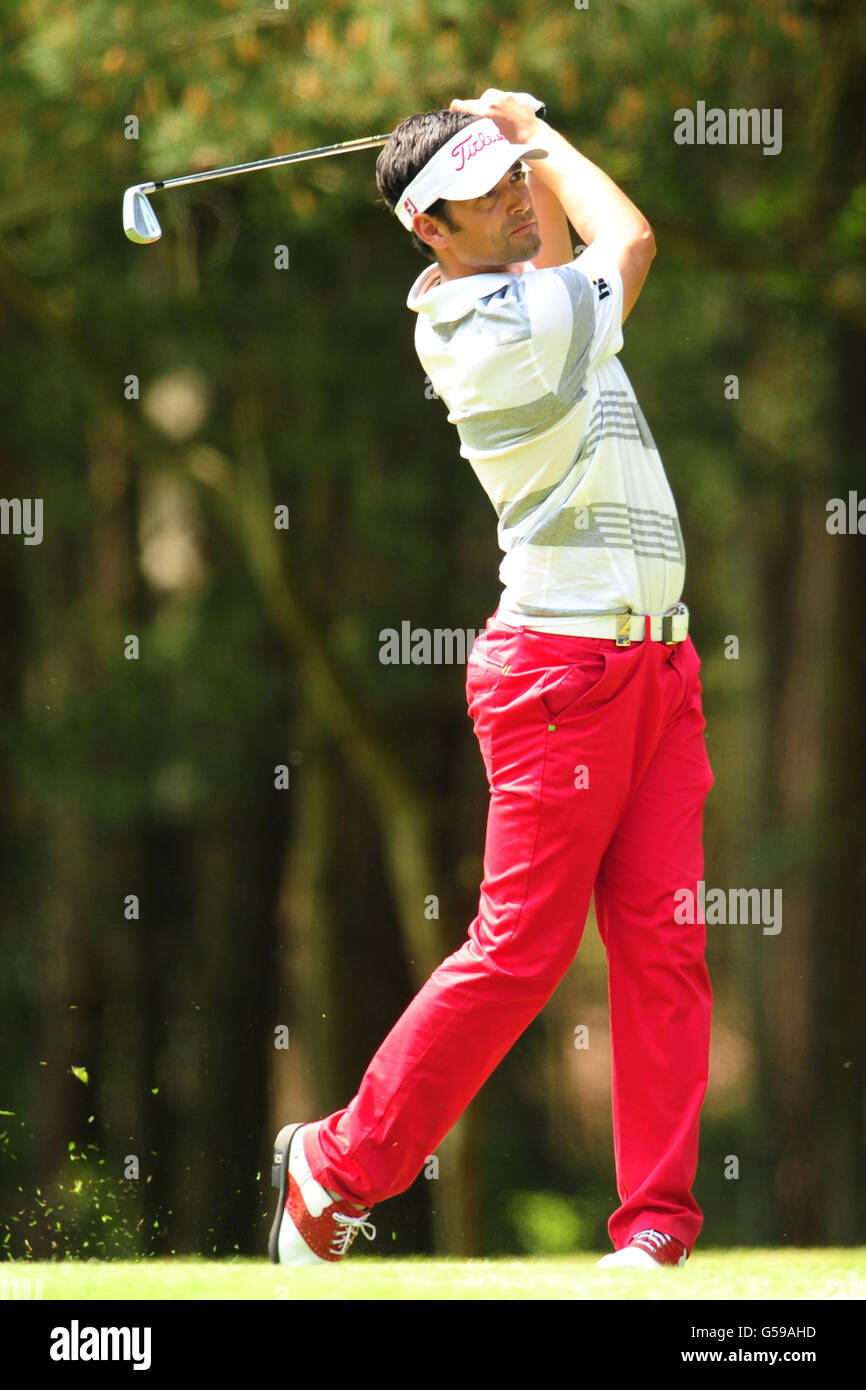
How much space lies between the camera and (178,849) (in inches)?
416

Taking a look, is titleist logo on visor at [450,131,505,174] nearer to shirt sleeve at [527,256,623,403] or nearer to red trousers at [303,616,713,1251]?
shirt sleeve at [527,256,623,403]

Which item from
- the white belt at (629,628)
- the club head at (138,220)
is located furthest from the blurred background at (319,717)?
the white belt at (629,628)

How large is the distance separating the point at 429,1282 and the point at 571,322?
1689 mm

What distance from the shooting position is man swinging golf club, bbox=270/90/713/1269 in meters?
3.15

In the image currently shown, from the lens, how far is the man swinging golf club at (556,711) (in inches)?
124

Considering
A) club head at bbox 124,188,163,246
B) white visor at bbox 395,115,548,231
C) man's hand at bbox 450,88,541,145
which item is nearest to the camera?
white visor at bbox 395,115,548,231

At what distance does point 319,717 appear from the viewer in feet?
31.7

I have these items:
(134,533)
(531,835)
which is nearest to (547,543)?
(531,835)

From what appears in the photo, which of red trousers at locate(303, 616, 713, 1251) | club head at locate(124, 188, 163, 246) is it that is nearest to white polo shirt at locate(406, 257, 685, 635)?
red trousers at locate(303, 616, 713, 1251)

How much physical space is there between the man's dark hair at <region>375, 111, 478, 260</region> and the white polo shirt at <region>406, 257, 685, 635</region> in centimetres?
17

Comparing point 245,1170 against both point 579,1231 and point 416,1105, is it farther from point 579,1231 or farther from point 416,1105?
point 416,1105

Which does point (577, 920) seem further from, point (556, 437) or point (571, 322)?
point (571, 322)

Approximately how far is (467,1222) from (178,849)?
2.89m

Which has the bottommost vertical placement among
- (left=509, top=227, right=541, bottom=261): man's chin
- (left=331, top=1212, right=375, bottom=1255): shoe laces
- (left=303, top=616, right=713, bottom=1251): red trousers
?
(left=331, top=1212, right=375, bottom=1255): shoe laces
